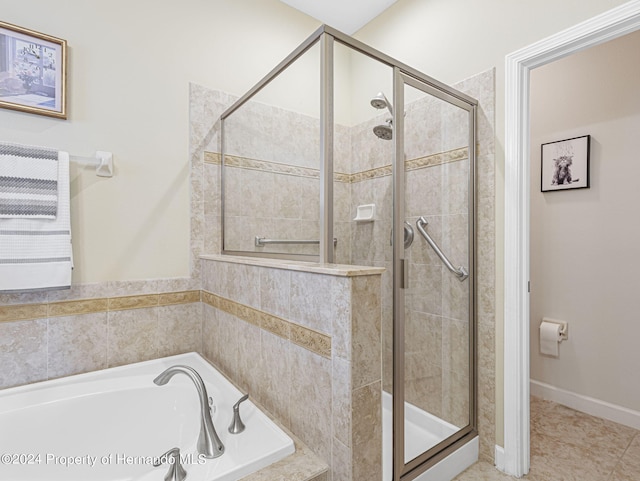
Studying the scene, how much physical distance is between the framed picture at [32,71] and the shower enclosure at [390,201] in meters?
0.86

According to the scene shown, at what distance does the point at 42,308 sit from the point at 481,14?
8.61 ft

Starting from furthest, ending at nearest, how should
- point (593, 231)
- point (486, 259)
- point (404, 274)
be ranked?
1. point (593, 231)
2. point (486, 259)
3. point (404, 274)

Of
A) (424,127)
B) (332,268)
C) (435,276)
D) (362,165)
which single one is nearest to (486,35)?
(424,127)

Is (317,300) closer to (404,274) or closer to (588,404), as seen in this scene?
(404,274)

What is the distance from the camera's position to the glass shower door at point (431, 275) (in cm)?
146

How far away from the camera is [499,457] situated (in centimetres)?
171

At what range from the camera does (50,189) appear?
1.52m

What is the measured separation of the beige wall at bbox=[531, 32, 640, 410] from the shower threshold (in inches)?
45.2

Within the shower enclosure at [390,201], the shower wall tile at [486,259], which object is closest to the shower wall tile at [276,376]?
the shower enclosure at [390,201]

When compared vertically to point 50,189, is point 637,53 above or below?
above

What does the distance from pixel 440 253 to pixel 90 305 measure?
5.75 ft

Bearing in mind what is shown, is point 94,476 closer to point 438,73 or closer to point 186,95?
point 186,95

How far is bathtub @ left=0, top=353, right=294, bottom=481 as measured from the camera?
1138 millimetres

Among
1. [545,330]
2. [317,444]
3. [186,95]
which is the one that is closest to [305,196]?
[317,444]
